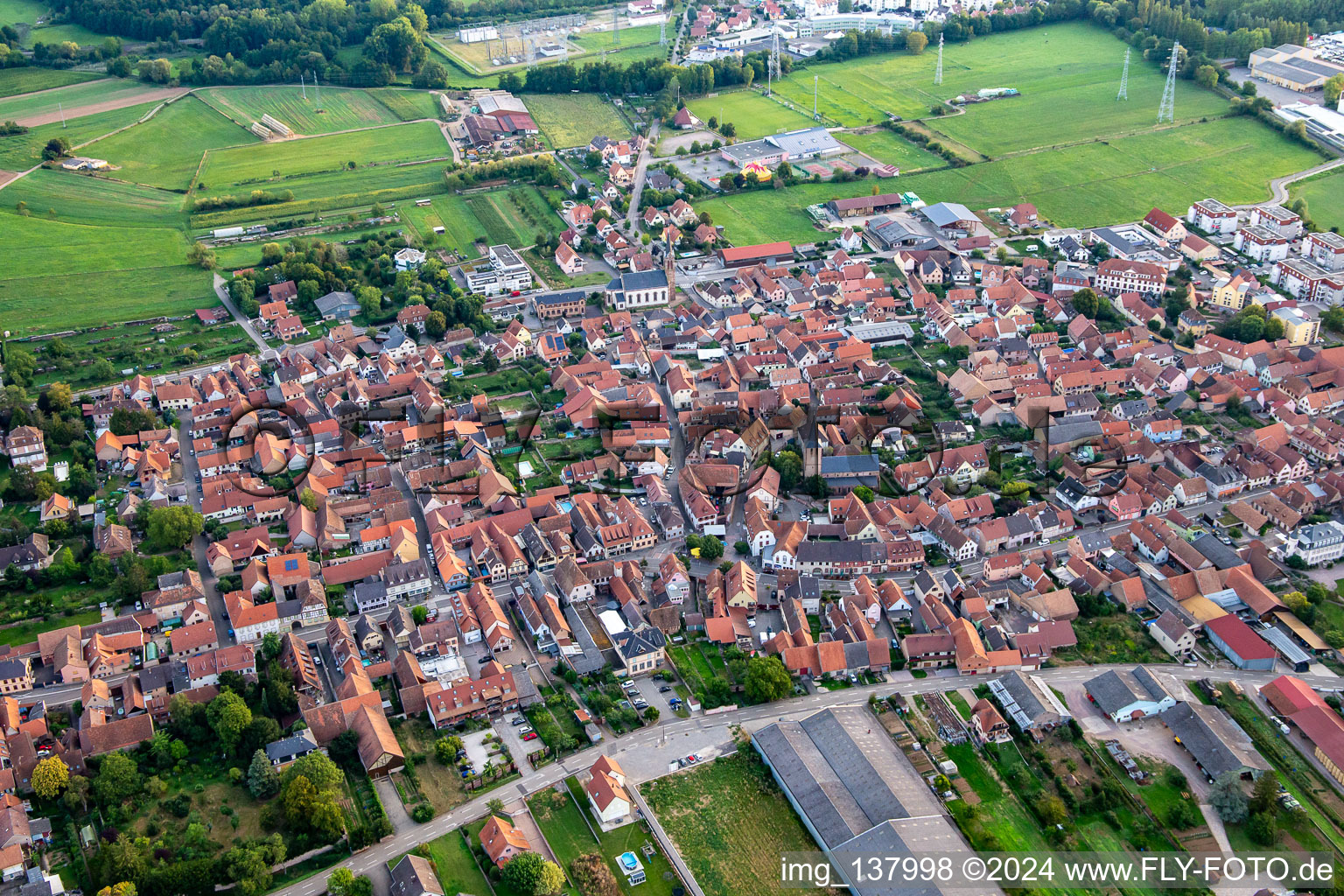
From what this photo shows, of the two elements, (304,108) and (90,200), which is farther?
(304,108)

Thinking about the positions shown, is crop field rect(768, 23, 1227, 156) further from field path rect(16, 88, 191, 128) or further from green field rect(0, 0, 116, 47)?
green field rect(0, 0, 116, 47)

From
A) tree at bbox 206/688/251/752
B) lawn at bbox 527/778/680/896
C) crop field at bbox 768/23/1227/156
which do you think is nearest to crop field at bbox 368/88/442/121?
crop field at bbox 768/23/1227/156

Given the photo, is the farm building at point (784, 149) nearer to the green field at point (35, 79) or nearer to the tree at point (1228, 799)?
the green field at point (35, 79)

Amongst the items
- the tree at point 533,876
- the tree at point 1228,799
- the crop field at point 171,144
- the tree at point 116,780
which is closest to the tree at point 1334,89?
the tree at point 1228,799

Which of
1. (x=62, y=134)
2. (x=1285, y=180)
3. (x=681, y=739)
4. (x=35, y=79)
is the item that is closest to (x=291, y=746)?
(x=681, y=739)

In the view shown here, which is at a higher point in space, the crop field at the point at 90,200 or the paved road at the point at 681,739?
the crop field at the point at 90,200

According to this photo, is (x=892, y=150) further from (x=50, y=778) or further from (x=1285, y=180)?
(x=50, y=778)
